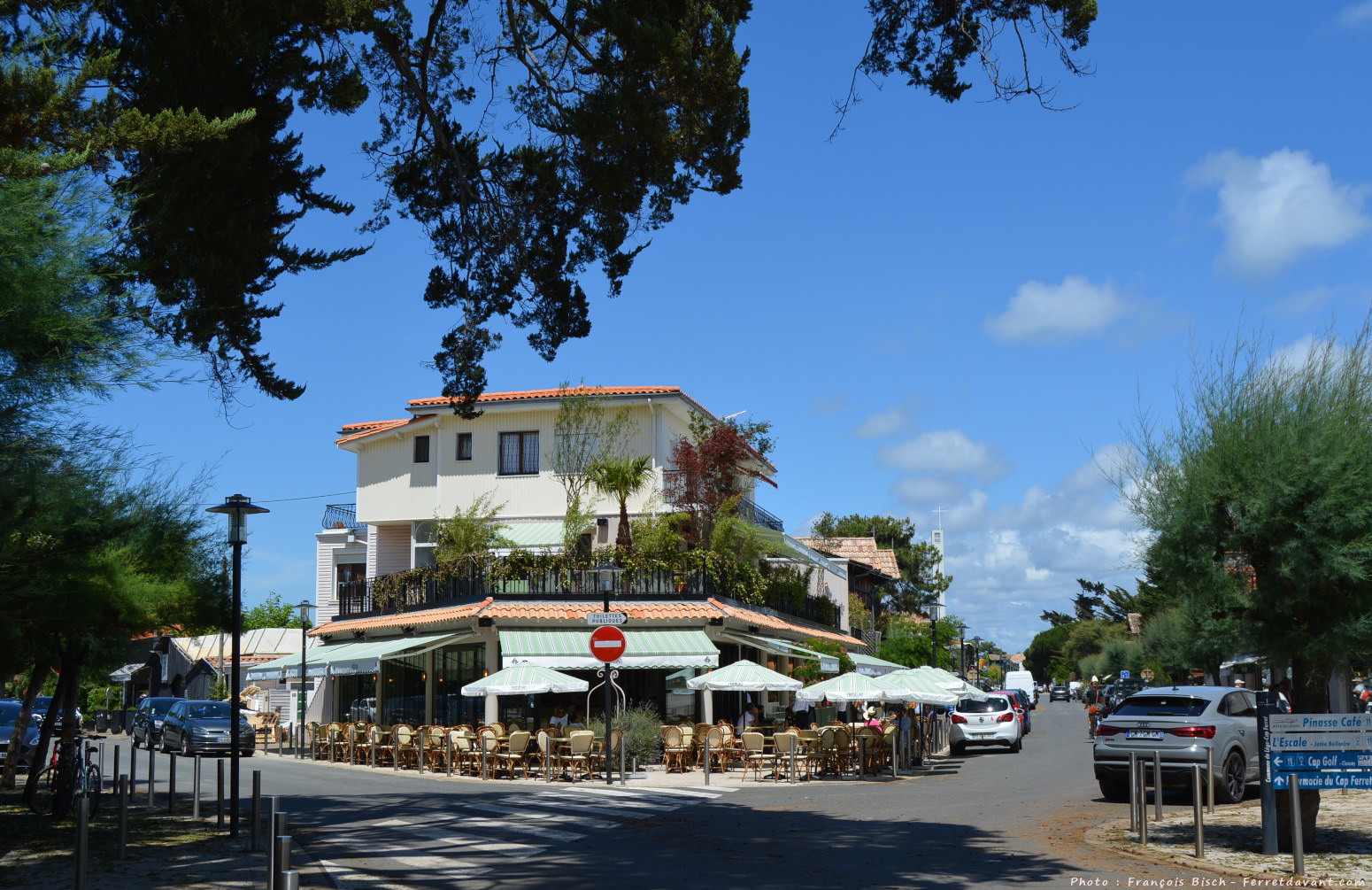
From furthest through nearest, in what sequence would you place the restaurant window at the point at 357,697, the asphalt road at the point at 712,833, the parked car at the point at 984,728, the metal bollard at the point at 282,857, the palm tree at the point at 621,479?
the restaurant window at the point at 357,697, the parked car at the point at 984,728, the palm tree at the point at 621,479, the asphalt road at the point at 712,833, the metal bollard at the point at 282,857

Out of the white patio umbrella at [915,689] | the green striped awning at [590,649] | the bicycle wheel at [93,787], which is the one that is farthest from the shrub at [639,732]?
the bicycle wheel at [93,787]

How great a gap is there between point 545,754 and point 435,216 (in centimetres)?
1243

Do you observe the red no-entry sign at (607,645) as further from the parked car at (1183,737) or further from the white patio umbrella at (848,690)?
the parked car at (1183,737)

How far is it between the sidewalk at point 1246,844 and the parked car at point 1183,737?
0.80 m

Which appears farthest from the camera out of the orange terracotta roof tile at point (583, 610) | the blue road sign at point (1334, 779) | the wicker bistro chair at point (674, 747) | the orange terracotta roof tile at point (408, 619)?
the orange terracotta roof tile at point (408, 619)

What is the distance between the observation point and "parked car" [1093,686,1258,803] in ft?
51.9

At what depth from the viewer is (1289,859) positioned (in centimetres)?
1071

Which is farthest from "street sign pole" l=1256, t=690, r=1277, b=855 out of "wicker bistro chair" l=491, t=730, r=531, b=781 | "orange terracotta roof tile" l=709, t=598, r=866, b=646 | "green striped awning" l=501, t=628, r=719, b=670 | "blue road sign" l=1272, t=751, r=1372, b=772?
"orange terracotta roof tile" l=709, t=598, r=866, b=646

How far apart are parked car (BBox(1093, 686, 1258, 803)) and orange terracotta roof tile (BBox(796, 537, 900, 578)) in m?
37.9

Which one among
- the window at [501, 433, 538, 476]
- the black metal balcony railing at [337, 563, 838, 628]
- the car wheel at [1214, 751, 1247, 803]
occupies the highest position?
the window at [501, 433, 538, 476]

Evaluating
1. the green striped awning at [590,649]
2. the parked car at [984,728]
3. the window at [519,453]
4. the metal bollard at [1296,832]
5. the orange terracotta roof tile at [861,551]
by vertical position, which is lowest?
the parked car at [984,728]

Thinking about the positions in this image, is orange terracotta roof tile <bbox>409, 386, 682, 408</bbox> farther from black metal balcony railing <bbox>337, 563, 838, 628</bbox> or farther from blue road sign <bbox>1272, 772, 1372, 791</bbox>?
blue road sign <bbox>1272, 772, 1372, 791</bbox>

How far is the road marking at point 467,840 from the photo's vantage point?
1242 centimetres

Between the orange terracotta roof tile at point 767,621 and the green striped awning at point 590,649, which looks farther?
the orange terracotta roof tile at point 767,621
